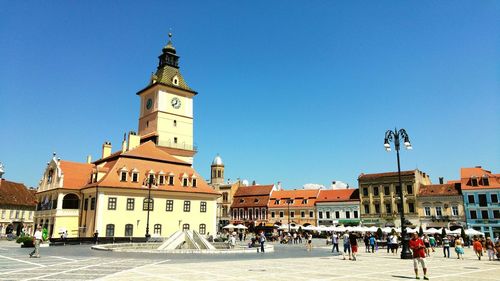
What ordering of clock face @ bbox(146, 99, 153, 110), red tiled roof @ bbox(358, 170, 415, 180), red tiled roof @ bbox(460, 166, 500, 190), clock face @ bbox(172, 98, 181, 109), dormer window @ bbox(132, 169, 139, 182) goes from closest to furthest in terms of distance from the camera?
dormer window @ bbox(132, 169, 139, 182) < red tiled roof @ bbox(460, 166, 500, 190) < clock face @ bbox(172, 98, 181, 109) < clock face @ bbox(146, 99, 153, 110) < red tiled roof @ bbox(358, 170, 415, 180)

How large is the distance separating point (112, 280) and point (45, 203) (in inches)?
1711

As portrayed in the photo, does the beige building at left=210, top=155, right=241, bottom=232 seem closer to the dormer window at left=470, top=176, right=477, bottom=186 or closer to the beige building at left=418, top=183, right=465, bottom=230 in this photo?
the beige building at left=418, top=183, right=465, bottom=230

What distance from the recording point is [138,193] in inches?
1764

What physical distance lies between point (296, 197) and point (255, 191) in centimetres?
1055

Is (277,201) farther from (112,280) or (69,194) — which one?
(112,280)

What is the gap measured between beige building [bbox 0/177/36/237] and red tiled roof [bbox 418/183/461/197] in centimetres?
6871

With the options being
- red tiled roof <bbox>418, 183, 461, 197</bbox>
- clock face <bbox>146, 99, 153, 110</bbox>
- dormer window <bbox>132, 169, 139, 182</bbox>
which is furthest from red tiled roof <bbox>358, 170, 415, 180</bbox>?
dormer window <bbox>132, 169, 139, 182</bbox>

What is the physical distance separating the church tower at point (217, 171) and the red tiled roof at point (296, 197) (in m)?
18.8

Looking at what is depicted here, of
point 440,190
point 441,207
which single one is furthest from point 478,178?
point 441,207

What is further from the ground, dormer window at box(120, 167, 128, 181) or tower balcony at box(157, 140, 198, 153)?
tower balcony at box(157, 140, 198, 153)

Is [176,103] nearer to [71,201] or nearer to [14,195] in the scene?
[71,201]

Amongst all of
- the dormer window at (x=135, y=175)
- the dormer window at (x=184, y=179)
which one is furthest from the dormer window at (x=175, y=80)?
the dormer window at (x=135, y=175)

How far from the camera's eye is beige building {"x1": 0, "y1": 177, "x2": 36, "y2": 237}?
68250 mm

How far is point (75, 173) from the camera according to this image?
161 ft
